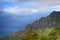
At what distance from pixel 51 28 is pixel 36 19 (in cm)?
41

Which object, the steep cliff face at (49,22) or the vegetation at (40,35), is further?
the steep cliff face at (49,22)

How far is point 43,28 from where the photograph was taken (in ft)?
13.9

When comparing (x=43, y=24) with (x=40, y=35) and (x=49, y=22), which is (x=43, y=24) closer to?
(x=49, y=22)

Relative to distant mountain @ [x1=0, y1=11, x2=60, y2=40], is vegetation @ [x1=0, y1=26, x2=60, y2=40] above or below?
below

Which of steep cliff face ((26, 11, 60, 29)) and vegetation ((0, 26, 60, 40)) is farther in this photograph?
steep cliff face ((26, 11, 60, 29))

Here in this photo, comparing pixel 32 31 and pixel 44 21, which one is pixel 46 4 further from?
pixel 32 31

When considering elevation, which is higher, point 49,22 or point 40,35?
point 49,22

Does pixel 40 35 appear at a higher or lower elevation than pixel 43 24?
lower

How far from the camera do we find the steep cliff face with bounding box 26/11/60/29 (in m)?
4.25

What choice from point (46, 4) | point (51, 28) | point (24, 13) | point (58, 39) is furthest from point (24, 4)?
point (58, 39)

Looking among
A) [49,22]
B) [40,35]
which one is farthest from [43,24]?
[40,35]

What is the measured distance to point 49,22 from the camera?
4.25 m

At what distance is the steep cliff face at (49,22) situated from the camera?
4.25m

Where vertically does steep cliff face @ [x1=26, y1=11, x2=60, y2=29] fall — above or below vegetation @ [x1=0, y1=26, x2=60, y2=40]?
above
